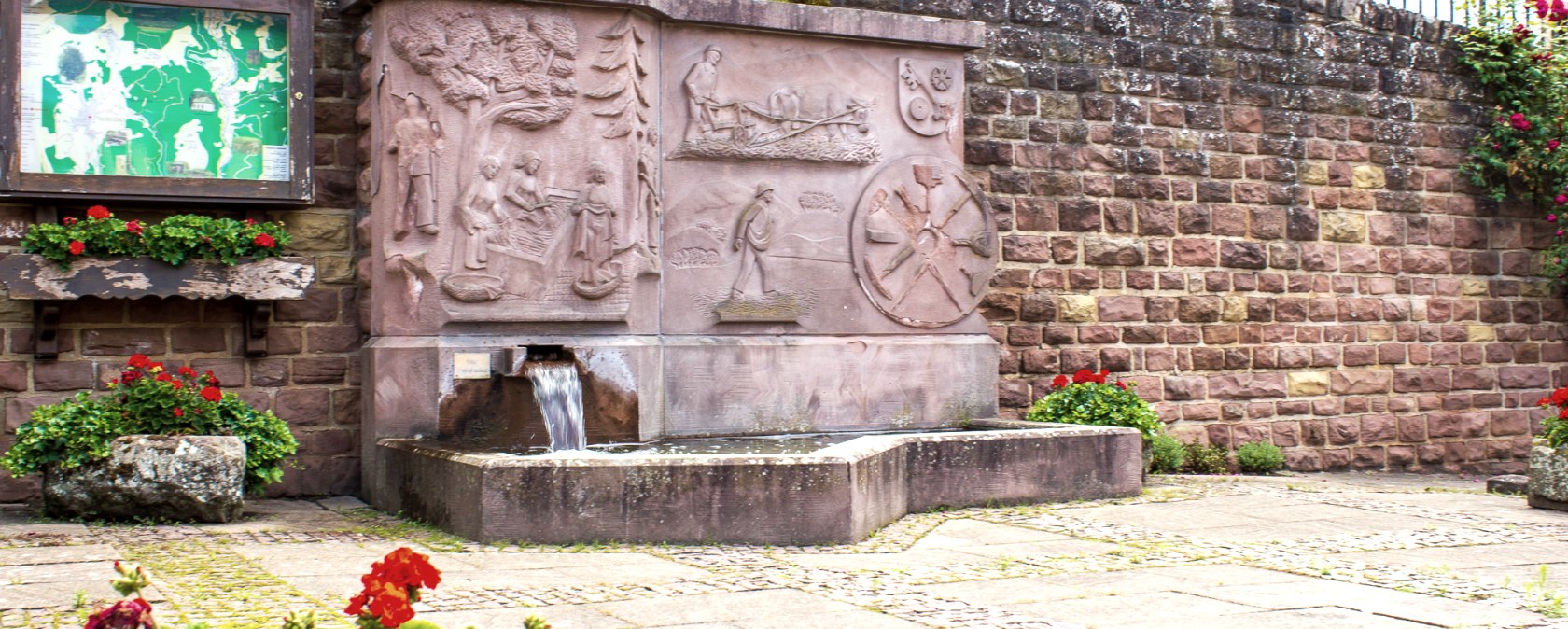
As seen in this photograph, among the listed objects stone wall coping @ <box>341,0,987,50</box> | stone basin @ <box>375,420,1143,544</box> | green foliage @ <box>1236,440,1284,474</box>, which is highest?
stone wall coping @ <box>341,0,987,50</box>

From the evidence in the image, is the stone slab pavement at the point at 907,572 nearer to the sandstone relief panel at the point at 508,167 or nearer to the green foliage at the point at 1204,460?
the sandstone relief panel at the point at 508,167

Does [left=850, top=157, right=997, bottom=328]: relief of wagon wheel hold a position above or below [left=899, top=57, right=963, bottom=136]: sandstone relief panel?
below

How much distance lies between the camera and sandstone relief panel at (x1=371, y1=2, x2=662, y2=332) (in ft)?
22.7

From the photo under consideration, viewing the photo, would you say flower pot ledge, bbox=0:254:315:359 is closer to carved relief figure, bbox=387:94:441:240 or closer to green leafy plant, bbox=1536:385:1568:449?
carved relief figure, bbox=387:94:441:240

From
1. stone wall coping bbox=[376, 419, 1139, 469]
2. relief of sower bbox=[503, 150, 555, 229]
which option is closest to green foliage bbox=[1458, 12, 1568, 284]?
stone wall coping bbox=[376, 419, 1139, 469]

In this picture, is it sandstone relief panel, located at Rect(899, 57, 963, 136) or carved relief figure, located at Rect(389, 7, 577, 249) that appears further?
sandstone relief panel, located at Rect(899, 57, 963, 136)

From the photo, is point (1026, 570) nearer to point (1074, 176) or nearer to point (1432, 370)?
point (1074, 176)

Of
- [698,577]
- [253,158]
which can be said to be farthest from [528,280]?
[698,577]

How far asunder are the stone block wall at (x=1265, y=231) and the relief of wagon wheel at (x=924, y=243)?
0.97 m

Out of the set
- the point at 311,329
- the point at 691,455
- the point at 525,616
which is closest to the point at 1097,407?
the point at 691,455

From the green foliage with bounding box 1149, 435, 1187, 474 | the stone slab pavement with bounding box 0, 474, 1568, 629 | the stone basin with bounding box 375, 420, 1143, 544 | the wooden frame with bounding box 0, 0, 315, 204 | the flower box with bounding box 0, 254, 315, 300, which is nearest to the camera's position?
the stone slab pavement with bounding box 0, 474, 1568, 629

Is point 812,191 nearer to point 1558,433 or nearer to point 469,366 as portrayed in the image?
point 469,366

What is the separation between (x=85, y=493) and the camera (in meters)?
5.95

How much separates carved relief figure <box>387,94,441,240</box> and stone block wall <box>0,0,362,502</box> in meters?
0.60
